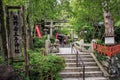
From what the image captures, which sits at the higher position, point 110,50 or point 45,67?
point 110,50

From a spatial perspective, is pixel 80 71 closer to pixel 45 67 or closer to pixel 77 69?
pixel 77 69

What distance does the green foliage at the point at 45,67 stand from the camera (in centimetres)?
1331

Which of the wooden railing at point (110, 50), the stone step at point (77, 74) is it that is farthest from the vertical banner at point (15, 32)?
the wooden railing at point (110, 50)

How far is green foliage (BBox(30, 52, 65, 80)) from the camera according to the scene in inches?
524

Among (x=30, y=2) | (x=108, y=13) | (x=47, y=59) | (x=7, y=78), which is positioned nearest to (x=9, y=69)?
(x=7, y=78)

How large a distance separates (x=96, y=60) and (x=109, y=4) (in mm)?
3961

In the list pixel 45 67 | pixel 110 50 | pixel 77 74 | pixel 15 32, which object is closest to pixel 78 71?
pixel 77 74

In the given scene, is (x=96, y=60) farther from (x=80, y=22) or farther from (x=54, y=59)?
(x=80, y=22)

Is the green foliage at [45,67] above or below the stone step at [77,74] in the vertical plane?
above

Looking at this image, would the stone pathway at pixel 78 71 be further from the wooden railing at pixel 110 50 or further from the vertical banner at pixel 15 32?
the vertical banner at pixel 15 32

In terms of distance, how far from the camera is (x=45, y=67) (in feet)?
44.3

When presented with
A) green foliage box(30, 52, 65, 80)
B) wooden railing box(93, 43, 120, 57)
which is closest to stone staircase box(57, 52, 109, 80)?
wooden railing box(93, 43, 120, 57)

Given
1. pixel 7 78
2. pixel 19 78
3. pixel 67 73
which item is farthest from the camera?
pixel 67 73

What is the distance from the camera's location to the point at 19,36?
13.0 meters
